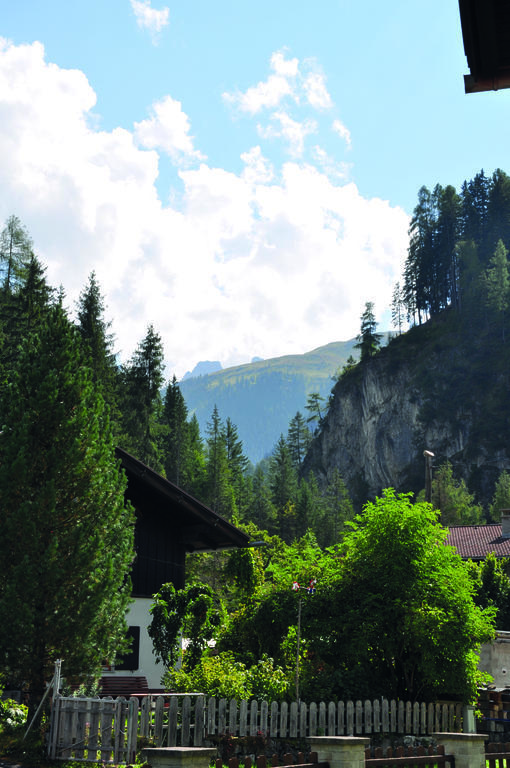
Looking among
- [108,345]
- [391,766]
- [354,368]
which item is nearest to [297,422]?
[354,368]

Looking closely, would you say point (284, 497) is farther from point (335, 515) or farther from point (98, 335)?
point (98, 335)

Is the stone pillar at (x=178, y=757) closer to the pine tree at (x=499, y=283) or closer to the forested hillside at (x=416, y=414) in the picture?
the forested hillside at (x=416, y=414)

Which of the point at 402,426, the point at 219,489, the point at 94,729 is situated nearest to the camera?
the point at 94,729

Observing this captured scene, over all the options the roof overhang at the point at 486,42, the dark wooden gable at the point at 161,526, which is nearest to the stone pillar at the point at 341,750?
the roof overhang at the point at 486,42

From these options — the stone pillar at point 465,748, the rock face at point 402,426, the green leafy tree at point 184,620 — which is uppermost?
the rock face at point 402,426

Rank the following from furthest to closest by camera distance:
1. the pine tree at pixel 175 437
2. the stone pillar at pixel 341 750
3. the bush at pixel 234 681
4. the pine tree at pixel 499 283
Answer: the pine tree at pixel 499 283
the pine tree at pixel 175 437
the bush at pixel 234 681
the stone pillar at pixel 341 750

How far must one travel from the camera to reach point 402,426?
12431 centimetres

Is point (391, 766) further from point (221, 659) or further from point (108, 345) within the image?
point (108, 345)

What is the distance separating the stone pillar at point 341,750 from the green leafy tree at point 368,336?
12216cm

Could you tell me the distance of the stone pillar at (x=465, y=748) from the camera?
1059cm

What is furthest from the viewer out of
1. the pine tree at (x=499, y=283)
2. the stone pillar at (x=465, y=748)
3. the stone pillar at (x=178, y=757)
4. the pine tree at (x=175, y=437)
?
the pine tree at (x=499, y=283)

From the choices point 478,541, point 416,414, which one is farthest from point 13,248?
point 416,414

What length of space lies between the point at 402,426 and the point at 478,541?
76.0m

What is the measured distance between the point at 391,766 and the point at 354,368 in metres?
127
